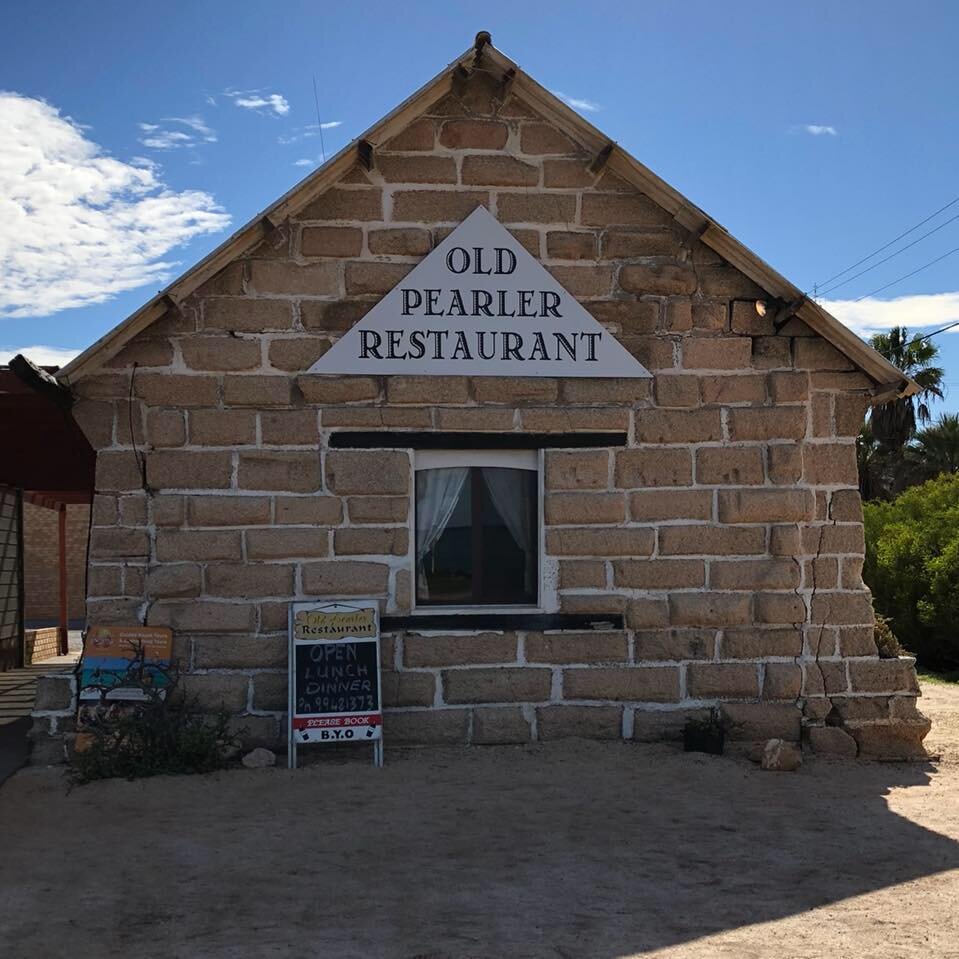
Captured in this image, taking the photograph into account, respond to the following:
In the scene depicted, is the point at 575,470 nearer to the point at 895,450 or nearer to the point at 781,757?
the point at 781,757

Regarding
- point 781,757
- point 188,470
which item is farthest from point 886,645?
point 188,470

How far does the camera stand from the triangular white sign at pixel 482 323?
8.30m

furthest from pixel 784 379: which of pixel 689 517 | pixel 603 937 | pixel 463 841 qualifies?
pixel 603 937

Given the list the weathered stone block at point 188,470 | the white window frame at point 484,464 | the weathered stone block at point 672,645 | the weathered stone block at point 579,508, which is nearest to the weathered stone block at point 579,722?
the weathered stone block at point 672,645

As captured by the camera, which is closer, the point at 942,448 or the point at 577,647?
the point at 577,647

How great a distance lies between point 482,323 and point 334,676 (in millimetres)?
2715

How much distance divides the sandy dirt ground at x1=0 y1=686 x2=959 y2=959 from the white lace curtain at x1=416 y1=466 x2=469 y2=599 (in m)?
1.40

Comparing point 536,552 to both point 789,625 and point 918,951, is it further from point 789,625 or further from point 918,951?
point 918,951

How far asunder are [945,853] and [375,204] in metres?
5.57

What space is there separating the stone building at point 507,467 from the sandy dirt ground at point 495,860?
0.61m

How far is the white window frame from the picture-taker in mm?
8352

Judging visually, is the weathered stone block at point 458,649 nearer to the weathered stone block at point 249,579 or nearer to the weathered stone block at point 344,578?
the weathered stone block at point 344,578

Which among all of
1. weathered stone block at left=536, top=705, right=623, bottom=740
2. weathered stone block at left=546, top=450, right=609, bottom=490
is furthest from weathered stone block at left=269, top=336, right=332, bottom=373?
weathered stone block at left=536, top=705, right=623, bottom=740

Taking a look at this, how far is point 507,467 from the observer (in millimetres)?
8500
